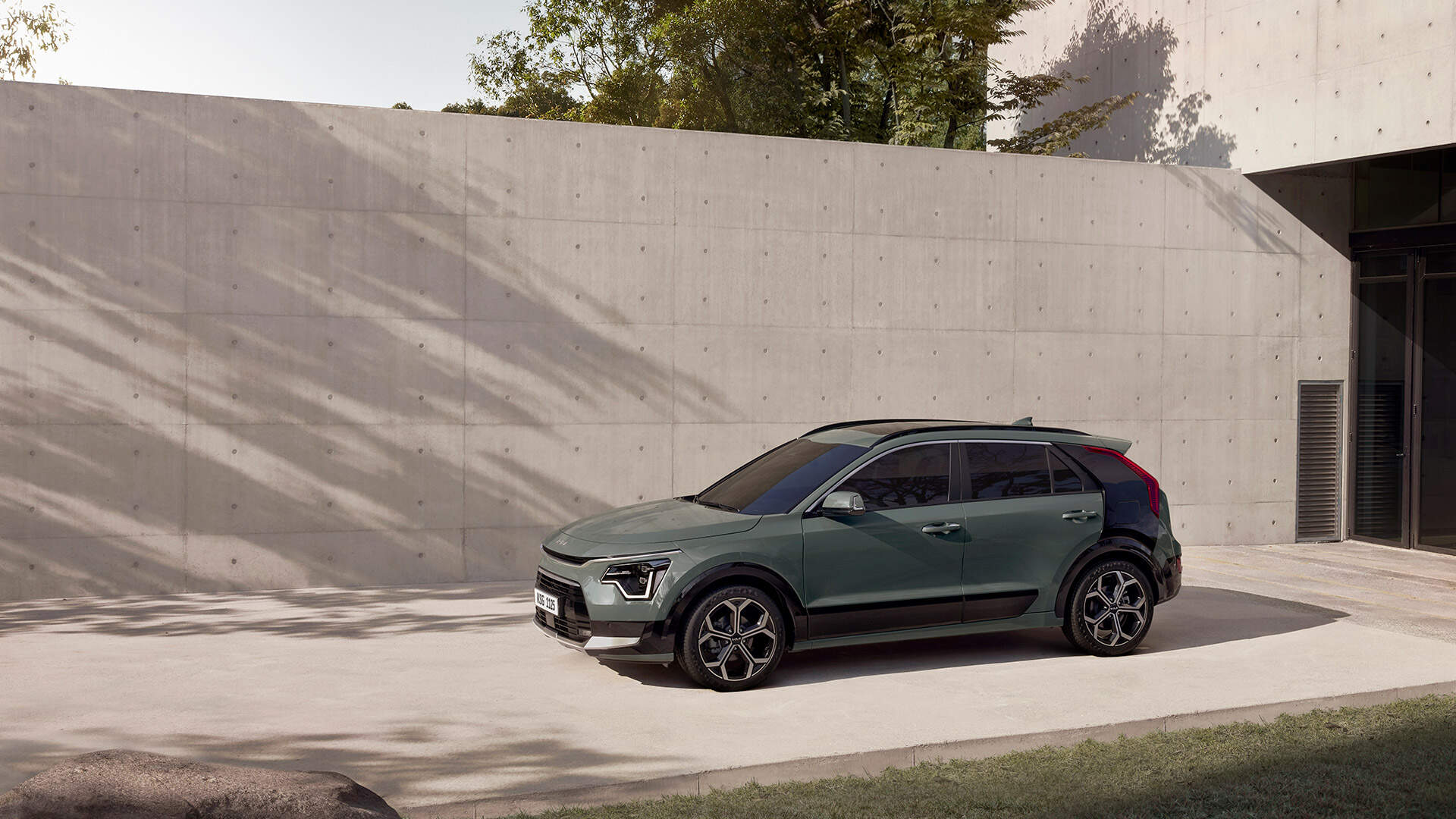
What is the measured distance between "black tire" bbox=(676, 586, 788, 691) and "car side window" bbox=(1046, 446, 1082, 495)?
2.30 meters

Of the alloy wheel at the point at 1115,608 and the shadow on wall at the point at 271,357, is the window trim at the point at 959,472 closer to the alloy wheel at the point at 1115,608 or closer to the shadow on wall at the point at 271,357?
the alloy wheel at the point at 1115,608

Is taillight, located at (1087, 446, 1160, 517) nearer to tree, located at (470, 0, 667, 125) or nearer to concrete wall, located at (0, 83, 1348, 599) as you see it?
concrete wall, located at (0, 83, 1348, 599)

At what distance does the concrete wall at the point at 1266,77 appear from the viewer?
12.6 meters

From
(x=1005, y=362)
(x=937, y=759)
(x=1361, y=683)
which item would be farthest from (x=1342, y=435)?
(x=937, y=759)

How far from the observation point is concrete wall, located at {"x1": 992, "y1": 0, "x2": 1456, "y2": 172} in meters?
12.6

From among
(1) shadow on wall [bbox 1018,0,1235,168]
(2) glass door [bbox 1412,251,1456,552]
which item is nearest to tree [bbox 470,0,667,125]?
(1) shadow on wall [bbox 1018,0,1235,168]

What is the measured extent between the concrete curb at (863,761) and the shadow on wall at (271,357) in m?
6.57

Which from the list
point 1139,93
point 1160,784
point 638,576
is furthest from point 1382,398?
point 1160,784

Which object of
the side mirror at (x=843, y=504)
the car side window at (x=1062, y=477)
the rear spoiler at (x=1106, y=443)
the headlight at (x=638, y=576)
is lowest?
the headlight at (x=638, y=576)

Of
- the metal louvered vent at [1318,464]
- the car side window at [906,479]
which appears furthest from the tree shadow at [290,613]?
the metal louvered vent at [1318,464]

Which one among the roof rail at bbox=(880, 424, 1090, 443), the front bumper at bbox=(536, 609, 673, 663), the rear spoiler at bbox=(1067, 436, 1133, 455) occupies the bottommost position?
the front bumper at bbox=(536, 609, 673, 663)

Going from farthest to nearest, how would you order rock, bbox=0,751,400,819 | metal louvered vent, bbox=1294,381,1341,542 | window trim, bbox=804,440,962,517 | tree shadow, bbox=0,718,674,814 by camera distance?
metal louvered vent, bbox=1294,381,1341,542 → window trim, bbox=804,440,962,517 → tree shadow, bbox=0,718,674,814 → rock, bbox=0,751,400,819

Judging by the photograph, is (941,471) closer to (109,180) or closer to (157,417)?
(157,417)

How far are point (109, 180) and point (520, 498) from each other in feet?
15.0
